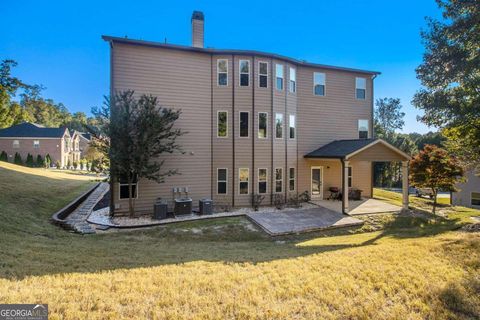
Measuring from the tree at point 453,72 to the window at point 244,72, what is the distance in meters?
8.14

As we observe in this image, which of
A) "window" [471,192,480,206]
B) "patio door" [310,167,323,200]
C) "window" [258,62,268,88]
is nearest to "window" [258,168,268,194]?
"patio door" [310,167,323,200]

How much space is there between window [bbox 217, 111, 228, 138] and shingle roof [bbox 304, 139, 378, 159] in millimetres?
5517

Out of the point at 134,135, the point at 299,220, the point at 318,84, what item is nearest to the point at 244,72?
the point at 318,84

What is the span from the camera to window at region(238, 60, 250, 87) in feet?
48.4

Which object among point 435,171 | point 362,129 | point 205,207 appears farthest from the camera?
point 362,129

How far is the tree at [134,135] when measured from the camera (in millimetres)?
11539

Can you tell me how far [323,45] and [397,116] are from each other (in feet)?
125

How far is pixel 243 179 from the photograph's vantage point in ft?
49.3

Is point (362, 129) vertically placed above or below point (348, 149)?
above

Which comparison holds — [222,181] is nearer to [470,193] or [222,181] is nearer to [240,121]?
[240,121]

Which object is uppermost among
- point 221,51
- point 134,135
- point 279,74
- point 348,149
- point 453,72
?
point 221,51

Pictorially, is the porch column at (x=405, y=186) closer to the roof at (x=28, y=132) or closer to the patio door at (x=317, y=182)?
the patio door at (x=317, y=182)

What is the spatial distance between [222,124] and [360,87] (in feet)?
34.0

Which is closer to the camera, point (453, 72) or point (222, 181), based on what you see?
point (453, 72)
